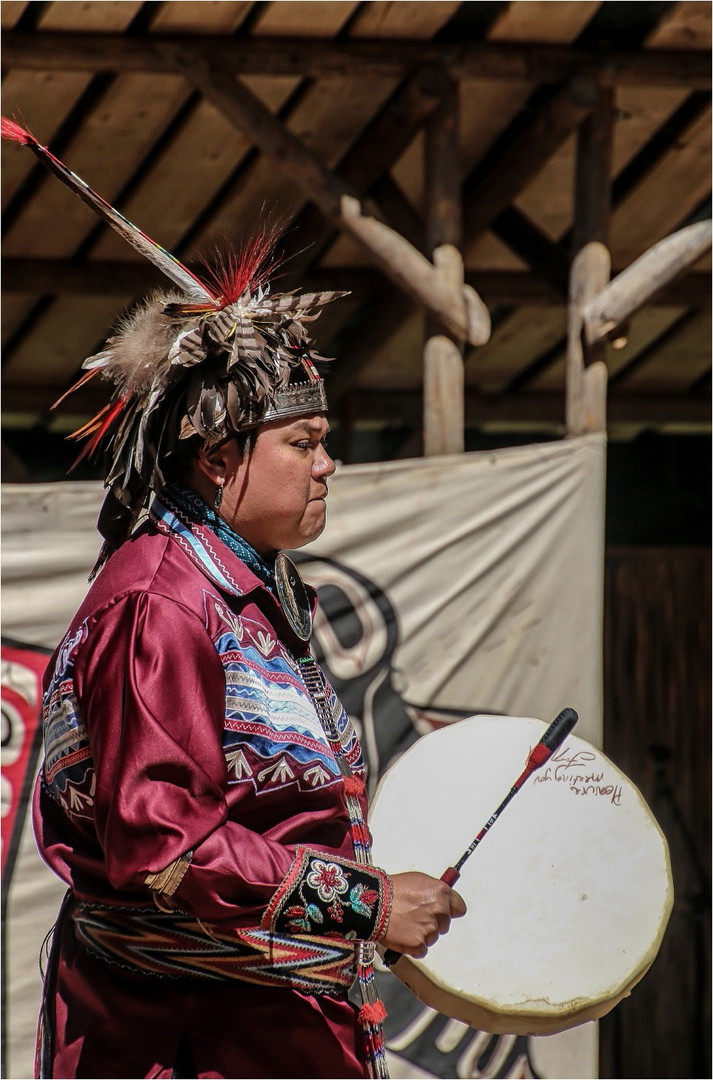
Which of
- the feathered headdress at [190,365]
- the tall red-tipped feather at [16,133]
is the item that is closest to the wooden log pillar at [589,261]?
the feathered headdress at [190,365]

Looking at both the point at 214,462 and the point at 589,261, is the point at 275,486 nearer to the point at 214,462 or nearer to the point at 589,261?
the point at 214,462

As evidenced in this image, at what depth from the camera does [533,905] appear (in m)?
2.57

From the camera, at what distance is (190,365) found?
82.7 inches

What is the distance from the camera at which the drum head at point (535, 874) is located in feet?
7.98

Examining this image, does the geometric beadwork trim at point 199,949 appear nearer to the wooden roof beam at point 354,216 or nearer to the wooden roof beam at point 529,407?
the wooden roof beam at point 354,216

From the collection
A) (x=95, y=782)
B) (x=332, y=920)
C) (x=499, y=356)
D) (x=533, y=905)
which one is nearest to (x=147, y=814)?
(x=95, y=782)

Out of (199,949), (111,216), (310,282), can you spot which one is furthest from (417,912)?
(310,282)

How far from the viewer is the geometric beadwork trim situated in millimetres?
1939

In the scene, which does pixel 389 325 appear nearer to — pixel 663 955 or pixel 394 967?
pixel 663 955

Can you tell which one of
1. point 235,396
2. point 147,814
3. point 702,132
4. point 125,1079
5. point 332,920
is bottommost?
point 125,1079

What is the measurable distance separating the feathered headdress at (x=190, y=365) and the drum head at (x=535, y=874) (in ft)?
2.51

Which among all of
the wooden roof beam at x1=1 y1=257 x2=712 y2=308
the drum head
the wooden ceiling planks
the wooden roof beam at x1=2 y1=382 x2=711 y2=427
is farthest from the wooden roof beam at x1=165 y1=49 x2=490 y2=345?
the wooden roof beam at x1=2 y1=382 x2=711 y2=427

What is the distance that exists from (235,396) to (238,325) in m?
0.11

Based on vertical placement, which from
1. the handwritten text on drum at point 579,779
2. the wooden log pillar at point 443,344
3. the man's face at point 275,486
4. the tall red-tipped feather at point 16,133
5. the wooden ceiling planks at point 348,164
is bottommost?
the handwritten text on drum at point 579,779
